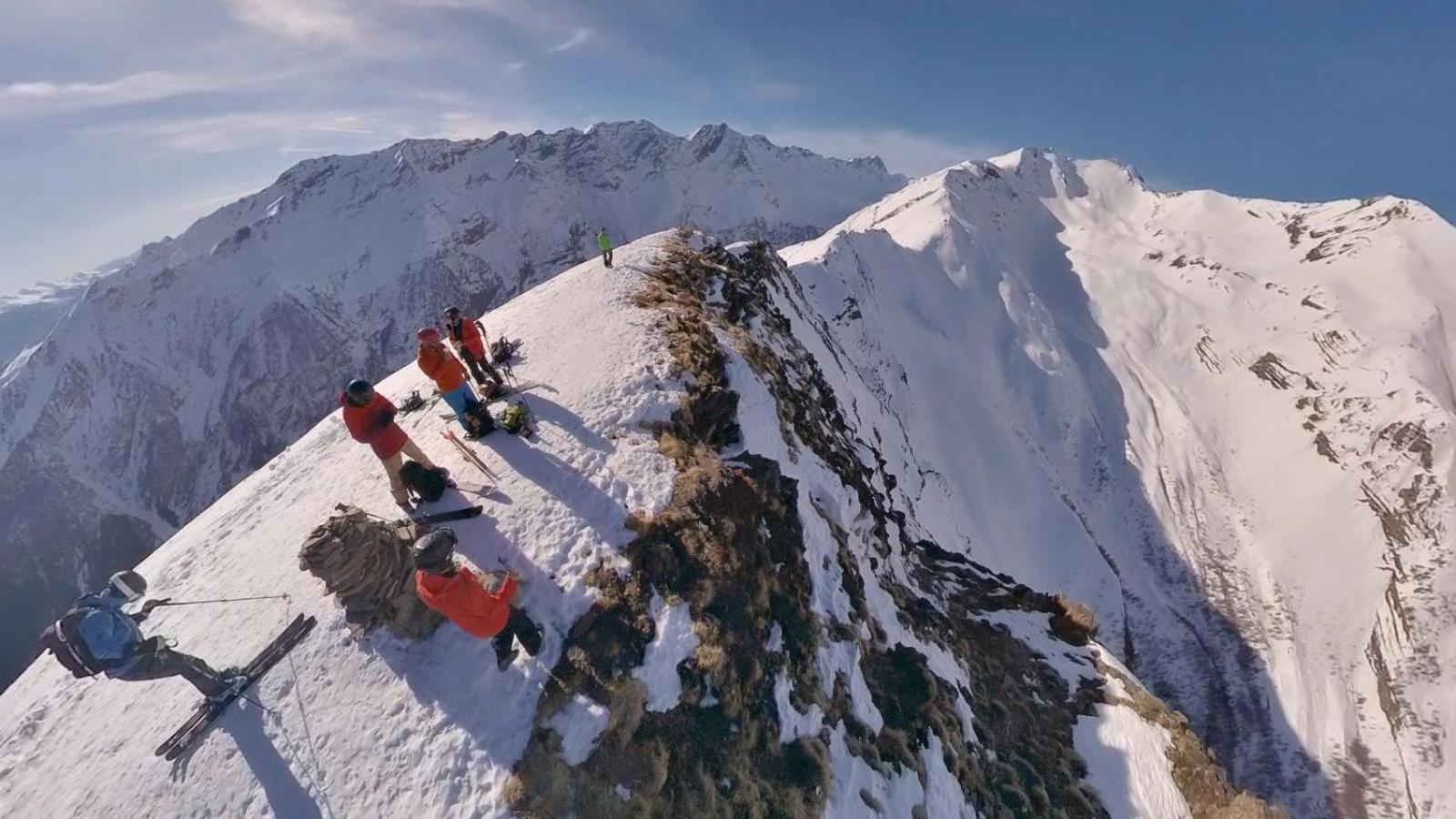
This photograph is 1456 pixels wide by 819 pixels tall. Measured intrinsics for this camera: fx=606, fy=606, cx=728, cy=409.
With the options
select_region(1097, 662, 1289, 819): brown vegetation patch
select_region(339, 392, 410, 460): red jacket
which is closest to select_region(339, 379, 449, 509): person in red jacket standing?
select_region(339, 392, 410, 460): red jacket

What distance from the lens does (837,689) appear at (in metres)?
13.2

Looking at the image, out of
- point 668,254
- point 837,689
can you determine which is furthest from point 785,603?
point 668,254

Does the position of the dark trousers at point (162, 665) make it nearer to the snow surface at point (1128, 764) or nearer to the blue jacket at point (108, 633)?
the blue jacket at point (108, 633)

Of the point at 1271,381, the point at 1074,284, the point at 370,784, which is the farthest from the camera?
the point at 1074,284

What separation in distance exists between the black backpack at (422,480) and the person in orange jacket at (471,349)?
13.5ft

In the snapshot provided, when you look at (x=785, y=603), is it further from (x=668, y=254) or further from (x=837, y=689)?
(x=668, y=254)

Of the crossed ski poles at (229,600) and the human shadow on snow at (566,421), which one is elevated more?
the human shadow on snow at (566,421)

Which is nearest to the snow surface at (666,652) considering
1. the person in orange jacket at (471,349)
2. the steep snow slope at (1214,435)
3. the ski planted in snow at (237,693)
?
the ski planted in snow at (237,693)

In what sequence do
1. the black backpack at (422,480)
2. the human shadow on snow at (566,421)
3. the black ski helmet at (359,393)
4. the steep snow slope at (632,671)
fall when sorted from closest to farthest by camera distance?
the steep snow slope at (632,671) → the black ski helmet at (359,393) → the black backpack at (422,480) → the human shadow on snow at (566,421)

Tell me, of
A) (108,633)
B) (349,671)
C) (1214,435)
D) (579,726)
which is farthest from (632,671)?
(1214,435)

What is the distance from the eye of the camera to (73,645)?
877 cm

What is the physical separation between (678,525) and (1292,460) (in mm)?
125310

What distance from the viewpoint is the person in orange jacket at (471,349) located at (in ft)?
51.6

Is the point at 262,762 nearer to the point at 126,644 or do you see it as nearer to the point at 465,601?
the point at 126,644
